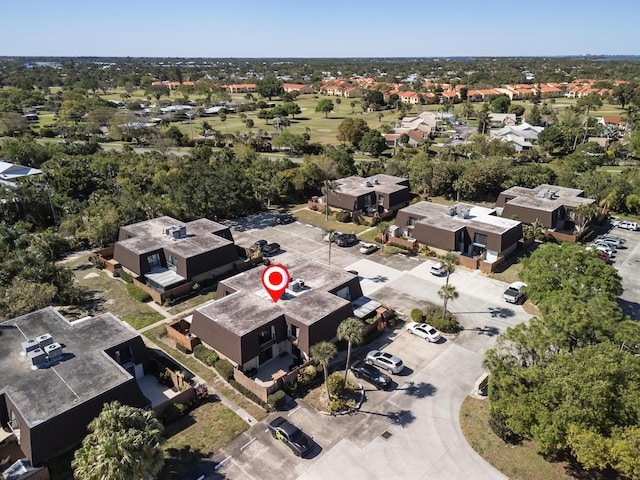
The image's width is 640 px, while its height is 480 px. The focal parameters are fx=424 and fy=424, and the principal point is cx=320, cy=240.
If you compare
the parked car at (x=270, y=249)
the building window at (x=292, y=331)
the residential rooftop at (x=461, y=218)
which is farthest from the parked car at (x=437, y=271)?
the building window at (x=292, y=331)

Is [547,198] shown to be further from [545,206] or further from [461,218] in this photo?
[461,218]

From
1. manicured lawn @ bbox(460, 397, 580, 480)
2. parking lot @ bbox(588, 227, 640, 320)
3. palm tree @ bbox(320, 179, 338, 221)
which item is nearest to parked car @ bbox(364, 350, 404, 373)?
manicured lawn @ bbox(460, 397, 580, 480)

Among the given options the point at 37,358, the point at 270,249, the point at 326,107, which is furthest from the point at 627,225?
the point at 326,107

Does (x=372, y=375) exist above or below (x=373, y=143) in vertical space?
below

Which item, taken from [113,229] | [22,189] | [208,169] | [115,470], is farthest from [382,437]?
[22,189]

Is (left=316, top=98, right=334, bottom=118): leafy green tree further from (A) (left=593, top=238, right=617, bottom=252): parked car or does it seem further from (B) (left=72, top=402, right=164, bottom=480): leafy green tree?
(B) (left=72, top=402, right=164, bottom=480): leafy green tree

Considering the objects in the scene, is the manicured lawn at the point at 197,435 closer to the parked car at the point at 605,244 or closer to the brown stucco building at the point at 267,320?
the brown stucco building at the point at 267,320
